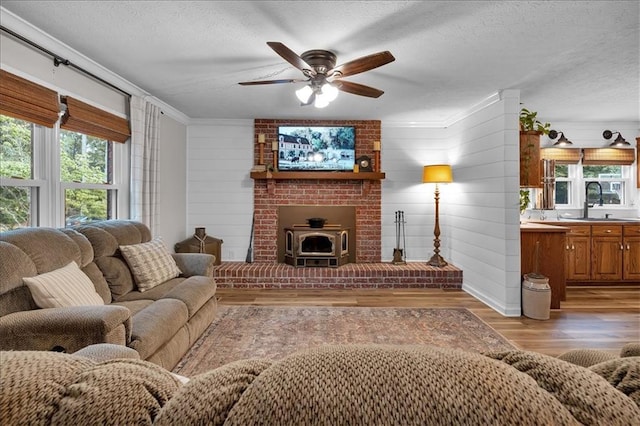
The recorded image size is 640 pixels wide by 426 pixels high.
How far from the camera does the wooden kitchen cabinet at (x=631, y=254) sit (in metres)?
4.36

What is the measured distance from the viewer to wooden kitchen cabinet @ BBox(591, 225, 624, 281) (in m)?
4.38

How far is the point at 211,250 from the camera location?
4688 mm

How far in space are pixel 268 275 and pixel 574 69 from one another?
160 inches

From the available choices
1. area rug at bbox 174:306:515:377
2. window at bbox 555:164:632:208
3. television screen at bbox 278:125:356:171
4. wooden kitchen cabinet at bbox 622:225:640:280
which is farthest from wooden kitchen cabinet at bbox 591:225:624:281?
television screen at bbox 278:125:356:171

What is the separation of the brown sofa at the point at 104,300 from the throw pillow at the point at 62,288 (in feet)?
0.24

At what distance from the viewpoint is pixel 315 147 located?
4.99 m

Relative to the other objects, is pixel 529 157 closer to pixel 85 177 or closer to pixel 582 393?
pixel 582 393

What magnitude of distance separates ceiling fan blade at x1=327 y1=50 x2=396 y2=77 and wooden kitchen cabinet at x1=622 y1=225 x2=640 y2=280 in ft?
14.4

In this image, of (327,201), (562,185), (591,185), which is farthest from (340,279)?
(591,185)

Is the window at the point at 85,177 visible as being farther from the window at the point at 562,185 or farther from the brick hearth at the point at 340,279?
the window at the point at 562,185

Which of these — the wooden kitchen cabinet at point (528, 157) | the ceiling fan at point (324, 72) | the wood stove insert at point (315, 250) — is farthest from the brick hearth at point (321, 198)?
the ceiling fan at point (324, 72)

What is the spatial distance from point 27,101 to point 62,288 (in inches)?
57.1

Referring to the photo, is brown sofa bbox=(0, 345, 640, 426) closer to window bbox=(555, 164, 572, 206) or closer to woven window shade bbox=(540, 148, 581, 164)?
woven window shade bbox=(540, 148, 581, 164)

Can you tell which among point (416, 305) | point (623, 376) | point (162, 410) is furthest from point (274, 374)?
point (416, 305)
